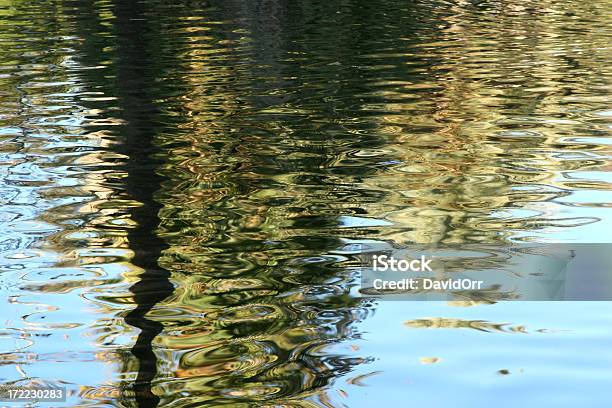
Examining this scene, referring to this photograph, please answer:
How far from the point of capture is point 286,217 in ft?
32.4

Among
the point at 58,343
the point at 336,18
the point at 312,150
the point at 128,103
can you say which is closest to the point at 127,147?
the point at 312,150

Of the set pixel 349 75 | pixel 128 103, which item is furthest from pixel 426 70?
pixel 128 103

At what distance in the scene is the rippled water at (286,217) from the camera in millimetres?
6594

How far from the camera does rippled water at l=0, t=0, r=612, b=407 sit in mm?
6594

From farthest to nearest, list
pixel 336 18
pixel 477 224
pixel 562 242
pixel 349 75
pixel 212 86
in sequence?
pixel 336 18, pixel 349 75, pixel 212 86, pixel 477 224, pixel 562 242

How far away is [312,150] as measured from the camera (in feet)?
42.0

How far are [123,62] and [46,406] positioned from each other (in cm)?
1637

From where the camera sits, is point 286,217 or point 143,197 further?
point 143,197

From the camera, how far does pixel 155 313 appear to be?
762cm

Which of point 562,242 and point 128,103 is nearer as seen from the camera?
point 562,242

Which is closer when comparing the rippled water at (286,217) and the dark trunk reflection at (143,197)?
the rippled water at (286,217)

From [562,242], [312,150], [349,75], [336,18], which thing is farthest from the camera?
[336,18]

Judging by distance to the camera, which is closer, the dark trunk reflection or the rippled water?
the rippled water

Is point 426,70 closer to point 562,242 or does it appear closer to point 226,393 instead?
point 562,242
